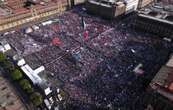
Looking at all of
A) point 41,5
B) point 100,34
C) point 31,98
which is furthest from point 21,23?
point 31,98

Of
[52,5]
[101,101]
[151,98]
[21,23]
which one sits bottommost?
[101,101]

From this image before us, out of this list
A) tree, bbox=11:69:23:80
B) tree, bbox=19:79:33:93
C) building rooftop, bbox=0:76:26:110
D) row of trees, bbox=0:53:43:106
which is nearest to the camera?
building rooftop, bbox=0:76:26:110

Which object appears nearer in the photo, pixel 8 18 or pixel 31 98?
pixel 31 98

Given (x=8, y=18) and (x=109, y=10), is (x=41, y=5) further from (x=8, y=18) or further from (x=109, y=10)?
(x=109, y=10)

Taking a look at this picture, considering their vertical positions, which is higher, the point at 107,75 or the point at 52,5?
the point at 52,5

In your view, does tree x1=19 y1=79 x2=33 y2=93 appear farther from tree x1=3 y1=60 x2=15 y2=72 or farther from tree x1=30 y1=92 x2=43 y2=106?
tree x1=3 y1=60 x2=15 y2=72

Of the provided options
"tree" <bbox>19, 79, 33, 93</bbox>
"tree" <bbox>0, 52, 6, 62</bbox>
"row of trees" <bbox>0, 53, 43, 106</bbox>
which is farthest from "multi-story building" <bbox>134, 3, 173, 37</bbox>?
"tree" <bbox>0, 52, 6, 62</bbox>

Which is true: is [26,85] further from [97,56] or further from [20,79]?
[97,56]

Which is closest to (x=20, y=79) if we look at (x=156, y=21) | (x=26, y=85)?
(x=26, y=85)

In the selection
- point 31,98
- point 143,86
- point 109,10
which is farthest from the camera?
point 109,10
